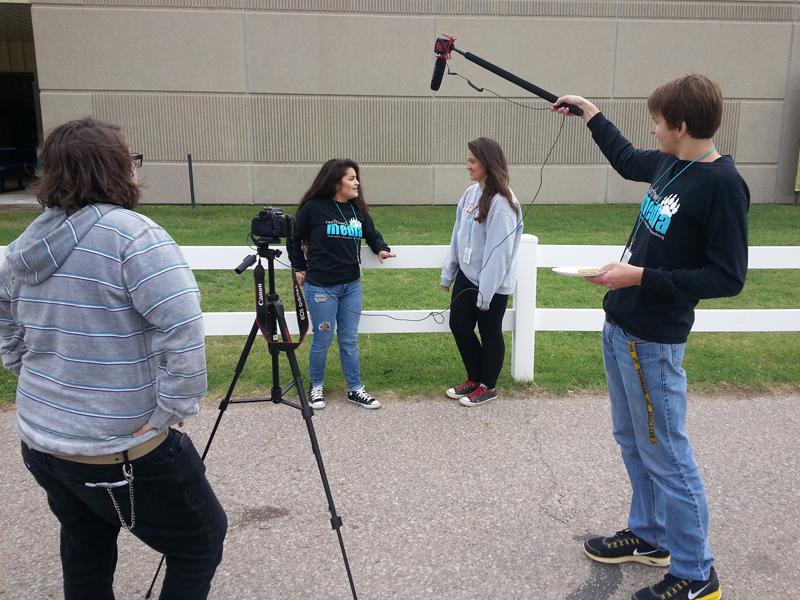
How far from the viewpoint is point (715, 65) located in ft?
55.7

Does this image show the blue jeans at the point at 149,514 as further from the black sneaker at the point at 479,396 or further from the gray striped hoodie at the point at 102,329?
the black sneaker at the point at 479,396

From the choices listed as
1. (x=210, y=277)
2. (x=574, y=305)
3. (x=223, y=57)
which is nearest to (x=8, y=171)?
(x=223, y=57)

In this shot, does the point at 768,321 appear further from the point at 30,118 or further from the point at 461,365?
the point at 30,118

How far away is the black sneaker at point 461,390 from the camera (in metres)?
5.18

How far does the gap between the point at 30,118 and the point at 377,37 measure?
1628cm

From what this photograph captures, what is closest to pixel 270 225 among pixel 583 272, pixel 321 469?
pixel 321 469

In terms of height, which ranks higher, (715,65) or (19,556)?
(715,65)

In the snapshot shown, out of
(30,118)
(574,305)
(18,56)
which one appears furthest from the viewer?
(30,118)

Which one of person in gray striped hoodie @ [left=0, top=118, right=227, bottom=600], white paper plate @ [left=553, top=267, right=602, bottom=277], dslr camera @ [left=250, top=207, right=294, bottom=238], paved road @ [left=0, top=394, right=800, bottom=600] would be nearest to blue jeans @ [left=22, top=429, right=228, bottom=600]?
person in gray striped hoodie @ [left=0, top=118, right=227, bottom=600]

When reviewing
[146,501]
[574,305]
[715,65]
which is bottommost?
[574,305]

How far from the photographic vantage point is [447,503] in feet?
12.0

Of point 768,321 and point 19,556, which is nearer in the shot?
point 19,556

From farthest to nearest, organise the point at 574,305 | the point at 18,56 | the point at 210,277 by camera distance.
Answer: the point at 18,56
the point at 210,277
the point at 574,305

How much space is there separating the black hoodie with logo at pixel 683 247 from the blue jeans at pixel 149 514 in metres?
1.77
